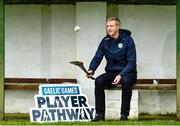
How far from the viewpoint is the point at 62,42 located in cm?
1241

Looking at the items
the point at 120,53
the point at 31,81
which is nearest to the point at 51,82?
the point at 31,81

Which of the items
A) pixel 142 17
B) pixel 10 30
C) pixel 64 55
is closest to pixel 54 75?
pixel 64 55

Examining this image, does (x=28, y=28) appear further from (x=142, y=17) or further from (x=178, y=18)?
(x=178, y=18)

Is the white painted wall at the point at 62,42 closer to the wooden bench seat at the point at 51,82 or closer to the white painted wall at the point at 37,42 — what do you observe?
the white painted wall at the point at 37,42

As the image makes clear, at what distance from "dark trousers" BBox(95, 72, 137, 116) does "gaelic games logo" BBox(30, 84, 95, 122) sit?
9.7 inches

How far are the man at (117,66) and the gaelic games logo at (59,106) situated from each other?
0.85 feet

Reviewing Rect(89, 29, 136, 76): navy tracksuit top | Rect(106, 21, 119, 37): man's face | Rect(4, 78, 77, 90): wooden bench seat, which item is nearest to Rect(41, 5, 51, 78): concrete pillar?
Rect(4, 78, 77, 90): wooden bench seat

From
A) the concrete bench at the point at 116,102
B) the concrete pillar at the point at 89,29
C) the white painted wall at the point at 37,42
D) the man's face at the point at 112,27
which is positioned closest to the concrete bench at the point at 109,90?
the concrete bench at the point at 116,102

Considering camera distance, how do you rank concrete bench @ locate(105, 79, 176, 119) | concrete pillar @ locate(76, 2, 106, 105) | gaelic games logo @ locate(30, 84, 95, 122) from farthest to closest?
concrete pillar @ locate(76, 2, 106, 105), concrete bench @ locate(105, 79, 176, 119), gaelic games logo @ locate(30, 84, 95, 122)

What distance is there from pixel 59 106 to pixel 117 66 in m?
1.05

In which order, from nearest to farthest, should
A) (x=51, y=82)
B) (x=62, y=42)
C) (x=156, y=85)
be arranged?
1. (x=156, y=85)
2. (x=51, y=82)
3. (x=62, y=42)

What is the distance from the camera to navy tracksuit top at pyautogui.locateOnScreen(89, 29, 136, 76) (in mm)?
9750

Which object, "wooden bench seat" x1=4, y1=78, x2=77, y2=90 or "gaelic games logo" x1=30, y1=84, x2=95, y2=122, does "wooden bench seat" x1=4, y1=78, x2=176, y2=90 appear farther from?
"gaelic games logo" x1=30, y1=84, x2=95, y2=122

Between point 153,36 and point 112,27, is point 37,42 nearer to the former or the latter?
point 153,36
